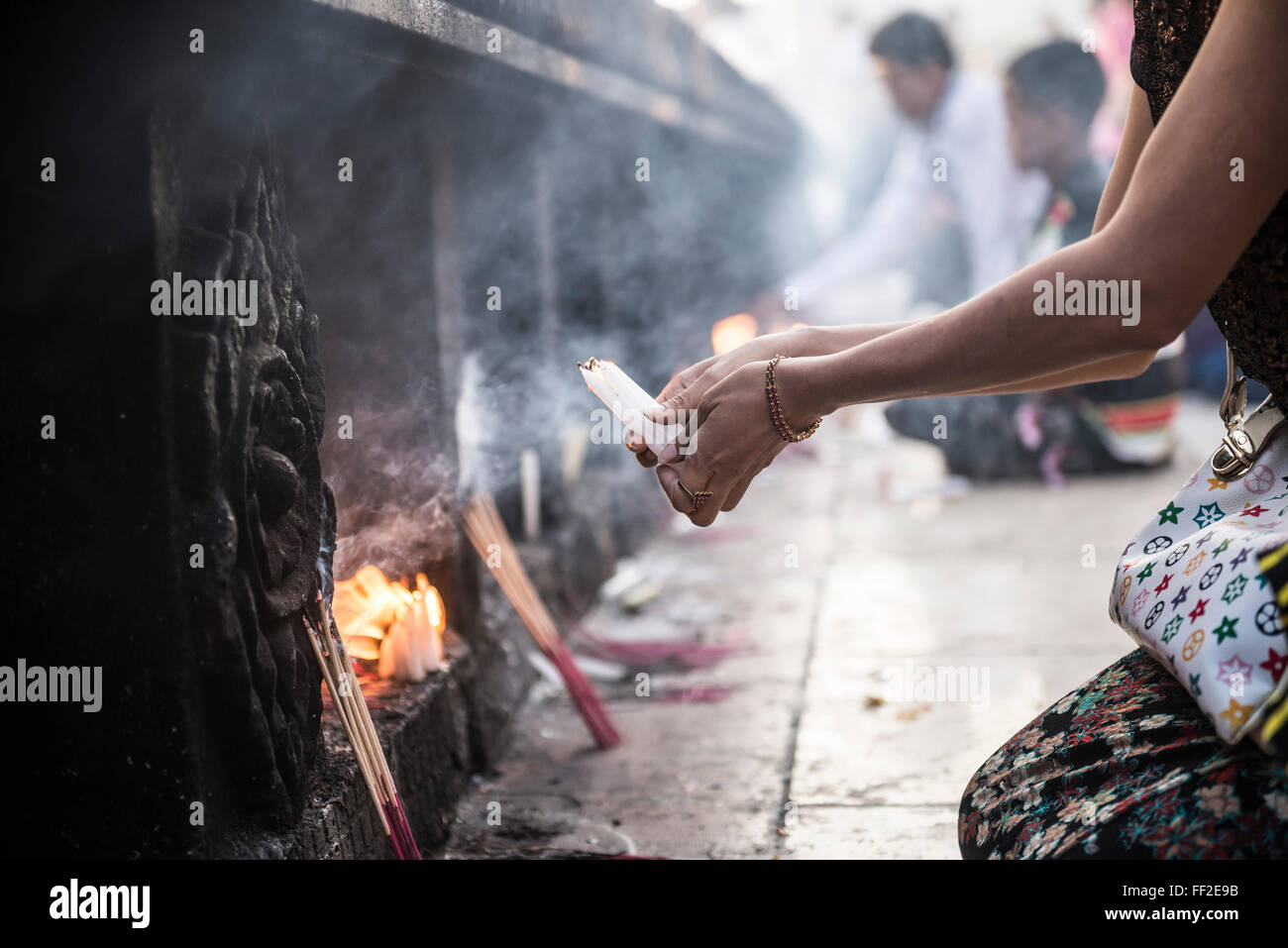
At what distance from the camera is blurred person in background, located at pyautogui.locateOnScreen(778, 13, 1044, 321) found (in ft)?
22.6

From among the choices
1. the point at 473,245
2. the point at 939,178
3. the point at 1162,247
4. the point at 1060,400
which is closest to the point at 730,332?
the point at 939,178

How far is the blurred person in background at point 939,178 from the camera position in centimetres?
690

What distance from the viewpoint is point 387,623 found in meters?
2.77

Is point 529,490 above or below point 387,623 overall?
above

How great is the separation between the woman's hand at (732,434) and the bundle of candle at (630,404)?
3 centimetres

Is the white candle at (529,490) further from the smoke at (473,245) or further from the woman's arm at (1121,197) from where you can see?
the woman's arm at (1121,197)

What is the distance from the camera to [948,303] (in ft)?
26.5

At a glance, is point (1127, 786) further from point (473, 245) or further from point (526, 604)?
point (473, 245)

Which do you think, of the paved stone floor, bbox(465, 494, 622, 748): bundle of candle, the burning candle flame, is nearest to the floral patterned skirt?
the paved stone floor

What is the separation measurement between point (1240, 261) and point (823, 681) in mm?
2243

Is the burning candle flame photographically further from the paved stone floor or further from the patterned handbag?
the patterned handbag

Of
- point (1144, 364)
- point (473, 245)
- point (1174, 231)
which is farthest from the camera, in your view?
point (473, 245)
